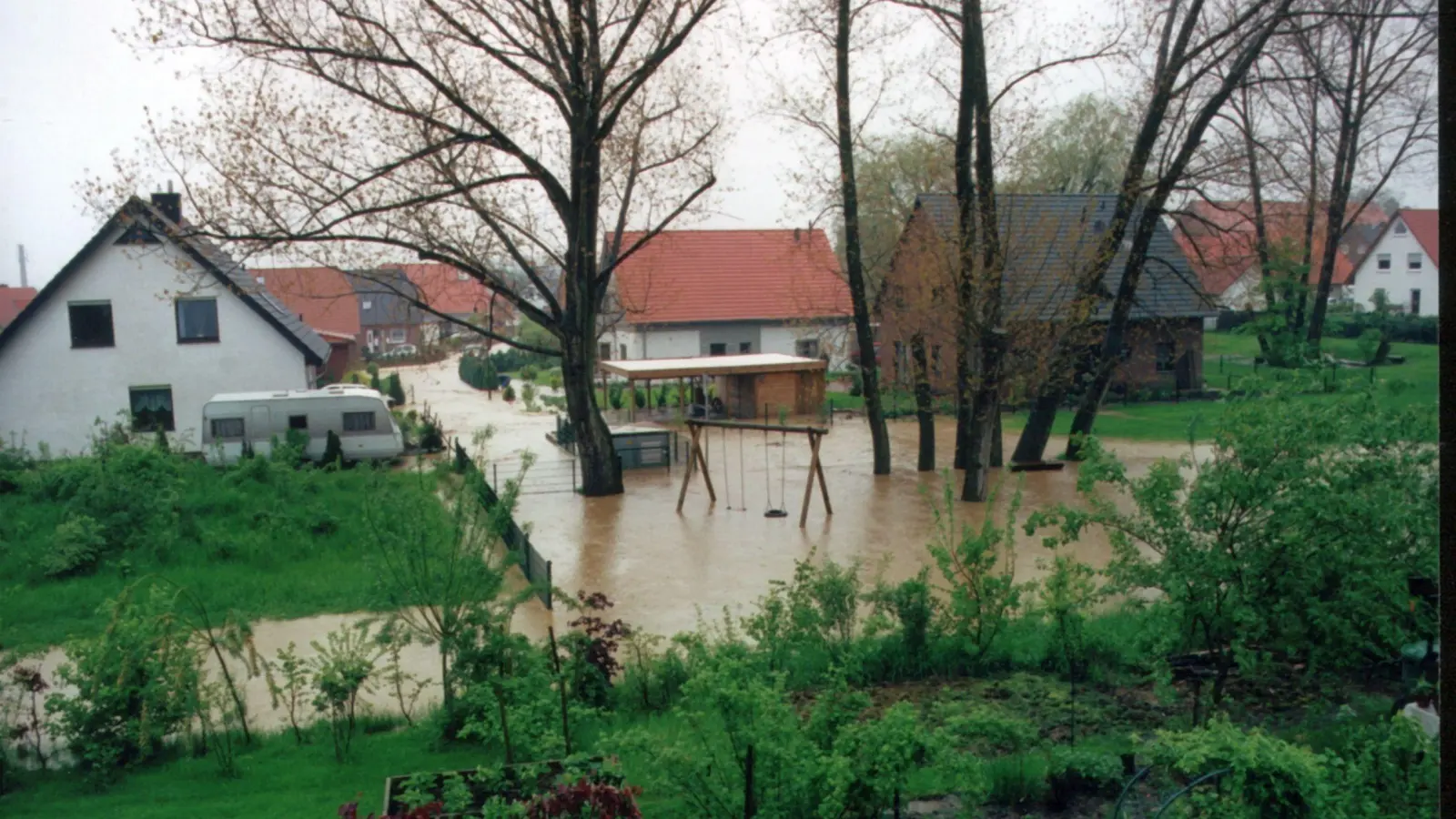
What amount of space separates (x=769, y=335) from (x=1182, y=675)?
87.9 ft

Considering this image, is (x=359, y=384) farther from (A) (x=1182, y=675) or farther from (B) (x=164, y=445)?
(A) (x=1182, y=675)

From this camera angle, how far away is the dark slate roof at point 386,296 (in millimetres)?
14320

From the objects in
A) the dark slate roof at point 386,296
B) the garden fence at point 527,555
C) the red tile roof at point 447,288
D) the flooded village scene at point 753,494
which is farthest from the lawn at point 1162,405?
the dark slate roof at point 386,296

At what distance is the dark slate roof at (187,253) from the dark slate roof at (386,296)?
1.21 m

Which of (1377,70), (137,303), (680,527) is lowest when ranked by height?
(680,527)

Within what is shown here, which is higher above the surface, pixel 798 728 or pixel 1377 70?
pixel 1377 70

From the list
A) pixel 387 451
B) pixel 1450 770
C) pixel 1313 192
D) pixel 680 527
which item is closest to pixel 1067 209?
pixel 1313 192

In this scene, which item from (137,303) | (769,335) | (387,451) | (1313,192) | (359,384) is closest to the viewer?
(137,303)

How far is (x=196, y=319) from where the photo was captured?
13508mm

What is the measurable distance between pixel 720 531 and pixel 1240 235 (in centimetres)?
930

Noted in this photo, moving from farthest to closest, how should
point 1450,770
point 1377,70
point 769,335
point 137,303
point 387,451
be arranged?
point 769,335
point 387,451
point 137,303
point 1377,70
point 1450,770

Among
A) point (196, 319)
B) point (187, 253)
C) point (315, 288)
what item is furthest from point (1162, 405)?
point (187, 253)

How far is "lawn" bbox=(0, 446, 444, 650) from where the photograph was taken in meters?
10.0

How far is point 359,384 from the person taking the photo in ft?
72.0
